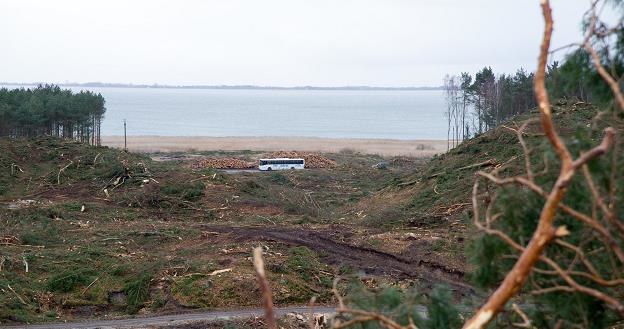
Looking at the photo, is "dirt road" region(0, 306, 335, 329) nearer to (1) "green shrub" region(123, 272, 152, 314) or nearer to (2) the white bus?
(1) "green shrub" region(123, 272, 152, 314)

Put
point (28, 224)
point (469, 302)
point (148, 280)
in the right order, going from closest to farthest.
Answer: point (469, 302)
point (148, 280)
point (28, 224)

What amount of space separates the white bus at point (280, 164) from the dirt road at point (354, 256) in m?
27.6

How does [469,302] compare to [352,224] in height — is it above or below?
above

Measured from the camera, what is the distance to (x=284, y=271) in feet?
73.2

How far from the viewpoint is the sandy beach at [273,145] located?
287 ft

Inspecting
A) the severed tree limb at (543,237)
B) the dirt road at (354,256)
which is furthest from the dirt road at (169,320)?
the severed tree limb at (543,237)

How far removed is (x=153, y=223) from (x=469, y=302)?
78.9 ft

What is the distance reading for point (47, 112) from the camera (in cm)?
6575

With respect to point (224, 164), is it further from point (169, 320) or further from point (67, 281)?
point (169, 320)

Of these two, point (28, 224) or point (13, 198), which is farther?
point (13, 198)

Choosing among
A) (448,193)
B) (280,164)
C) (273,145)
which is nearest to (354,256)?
(448,193)

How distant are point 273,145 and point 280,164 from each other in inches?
1522

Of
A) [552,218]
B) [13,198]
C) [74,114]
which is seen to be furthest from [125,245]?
[74,114]

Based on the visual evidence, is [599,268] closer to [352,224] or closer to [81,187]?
[352,224]
